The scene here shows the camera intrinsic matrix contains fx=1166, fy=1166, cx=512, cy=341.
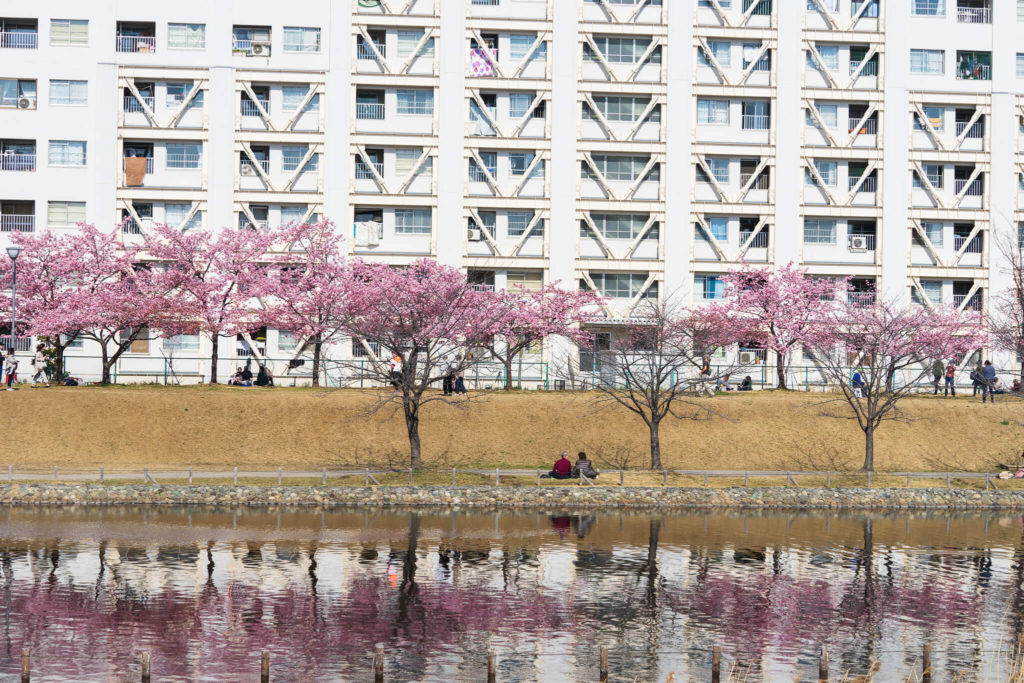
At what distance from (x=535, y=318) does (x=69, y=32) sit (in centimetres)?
3543

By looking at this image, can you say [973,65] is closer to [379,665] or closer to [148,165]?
[148,165]

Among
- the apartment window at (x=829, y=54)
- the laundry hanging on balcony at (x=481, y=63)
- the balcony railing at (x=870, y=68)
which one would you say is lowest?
the laundry hanging on balcony at (x=481, y=63)

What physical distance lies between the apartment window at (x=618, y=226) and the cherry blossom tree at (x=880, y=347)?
13553mm

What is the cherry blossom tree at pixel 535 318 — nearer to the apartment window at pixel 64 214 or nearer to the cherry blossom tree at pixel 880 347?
the cherry blossom tree at pixel 880 347

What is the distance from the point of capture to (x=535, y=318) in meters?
69.3

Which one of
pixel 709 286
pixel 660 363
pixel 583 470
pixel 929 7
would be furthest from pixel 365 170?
pixel 929 7

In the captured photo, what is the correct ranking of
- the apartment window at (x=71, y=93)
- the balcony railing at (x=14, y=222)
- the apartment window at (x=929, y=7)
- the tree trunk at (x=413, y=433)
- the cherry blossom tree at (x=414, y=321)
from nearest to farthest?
the cherry blossom tree at (x=414, y=321), the tree trunk at (x=413, y=433), the balcony railing at (x=14, y=222), the apartment window at (x=71, y=93), the apartment window at (x=929, y=7)

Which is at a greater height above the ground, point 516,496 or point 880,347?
point 880,347

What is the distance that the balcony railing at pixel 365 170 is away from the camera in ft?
249

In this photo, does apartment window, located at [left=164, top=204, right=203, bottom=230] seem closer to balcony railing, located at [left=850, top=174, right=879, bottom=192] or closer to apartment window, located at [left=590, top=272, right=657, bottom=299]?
apartment window, located at [left=590, top=272, right=657, bottom=299]

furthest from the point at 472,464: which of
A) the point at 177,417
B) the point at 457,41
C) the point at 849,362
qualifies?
the point at 457,41

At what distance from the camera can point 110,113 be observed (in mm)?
74312

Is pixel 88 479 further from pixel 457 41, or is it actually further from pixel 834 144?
pixel 834 144

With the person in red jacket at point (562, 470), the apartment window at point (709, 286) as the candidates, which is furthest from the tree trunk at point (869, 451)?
the apartment window at point (709, 286)
